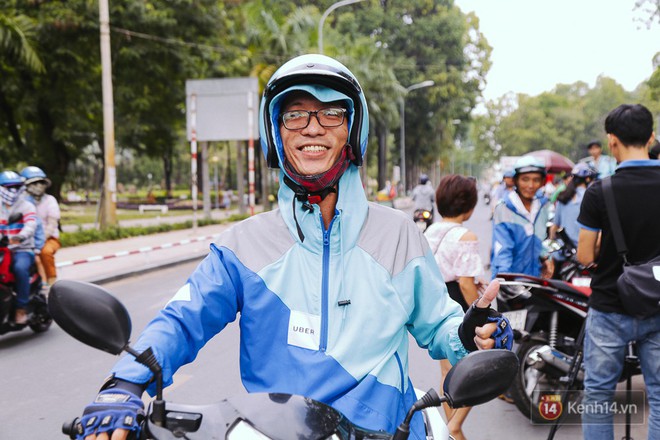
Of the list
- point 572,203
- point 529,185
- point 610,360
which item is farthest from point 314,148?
point 572,203

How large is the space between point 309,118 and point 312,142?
0.26ft

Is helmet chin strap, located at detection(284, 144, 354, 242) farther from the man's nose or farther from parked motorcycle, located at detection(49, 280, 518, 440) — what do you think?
parked motorcycle, located at detection(49, 280, 518, 440)

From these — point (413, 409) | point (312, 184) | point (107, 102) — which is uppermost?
point (107, 102)

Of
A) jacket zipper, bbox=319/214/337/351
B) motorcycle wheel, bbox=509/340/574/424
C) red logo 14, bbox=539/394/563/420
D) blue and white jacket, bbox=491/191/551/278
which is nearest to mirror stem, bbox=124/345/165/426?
jacket zipper, bbox=319/214/337/351

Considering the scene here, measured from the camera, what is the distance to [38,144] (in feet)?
72.1

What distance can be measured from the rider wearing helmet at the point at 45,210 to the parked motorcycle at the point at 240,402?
276 inches

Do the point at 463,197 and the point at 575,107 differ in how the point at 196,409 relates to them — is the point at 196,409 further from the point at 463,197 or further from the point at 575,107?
the point at 575,107

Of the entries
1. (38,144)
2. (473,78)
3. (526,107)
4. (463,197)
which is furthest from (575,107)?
(463,197)

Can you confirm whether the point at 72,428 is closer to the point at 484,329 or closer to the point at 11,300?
the point at 484,329

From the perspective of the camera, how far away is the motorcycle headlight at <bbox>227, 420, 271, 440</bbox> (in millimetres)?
1421

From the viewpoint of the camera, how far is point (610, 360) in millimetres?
3303

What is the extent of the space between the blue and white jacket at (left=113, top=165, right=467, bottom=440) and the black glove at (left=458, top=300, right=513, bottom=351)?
11cm

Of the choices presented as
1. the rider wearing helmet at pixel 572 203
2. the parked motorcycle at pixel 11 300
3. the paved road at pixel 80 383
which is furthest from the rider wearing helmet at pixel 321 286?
the parked motorcycle at pixel 11 300

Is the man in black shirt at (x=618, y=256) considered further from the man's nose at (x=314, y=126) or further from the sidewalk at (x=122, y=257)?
the sidewalk at (x=122, y=257)
